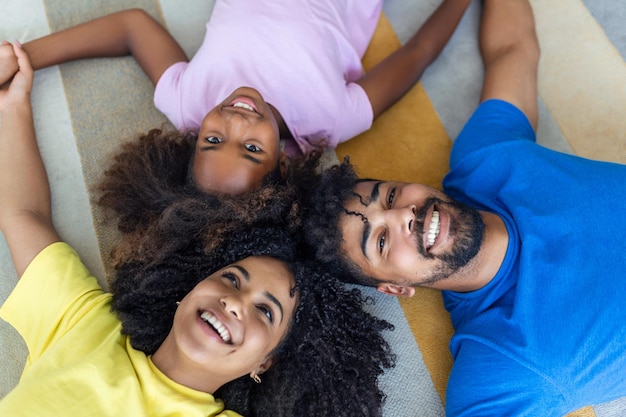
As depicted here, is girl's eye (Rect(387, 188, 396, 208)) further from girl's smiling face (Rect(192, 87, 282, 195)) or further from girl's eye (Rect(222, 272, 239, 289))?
girl's eye (Rect(222, 272, 239, 289))

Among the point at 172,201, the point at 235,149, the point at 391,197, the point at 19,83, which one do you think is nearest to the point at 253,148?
the point at 235,149

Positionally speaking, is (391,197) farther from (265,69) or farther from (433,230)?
(265,69)

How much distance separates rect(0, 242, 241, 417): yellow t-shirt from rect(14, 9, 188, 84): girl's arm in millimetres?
718

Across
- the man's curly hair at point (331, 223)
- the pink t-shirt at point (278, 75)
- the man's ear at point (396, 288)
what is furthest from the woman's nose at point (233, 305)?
the pink t-shirt at point (278, 75)

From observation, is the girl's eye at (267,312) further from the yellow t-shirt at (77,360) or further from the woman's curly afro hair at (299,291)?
the yellow t-shirt at (77,360)

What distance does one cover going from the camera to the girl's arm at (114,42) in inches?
67.6

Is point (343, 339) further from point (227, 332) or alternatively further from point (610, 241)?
point (610, 241)

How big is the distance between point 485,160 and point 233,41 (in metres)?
0.89

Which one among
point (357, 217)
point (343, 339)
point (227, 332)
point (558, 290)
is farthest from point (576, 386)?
point (227, 332)

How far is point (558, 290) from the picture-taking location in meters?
1.30

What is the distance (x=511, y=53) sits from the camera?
68.5 inches

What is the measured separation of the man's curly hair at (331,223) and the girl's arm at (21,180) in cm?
76

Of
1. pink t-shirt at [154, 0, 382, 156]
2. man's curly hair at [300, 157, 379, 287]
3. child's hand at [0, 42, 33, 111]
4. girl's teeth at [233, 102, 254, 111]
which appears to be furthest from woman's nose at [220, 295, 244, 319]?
child's hand at [0, 42, 33, 111]

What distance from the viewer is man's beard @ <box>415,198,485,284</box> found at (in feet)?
4.19
